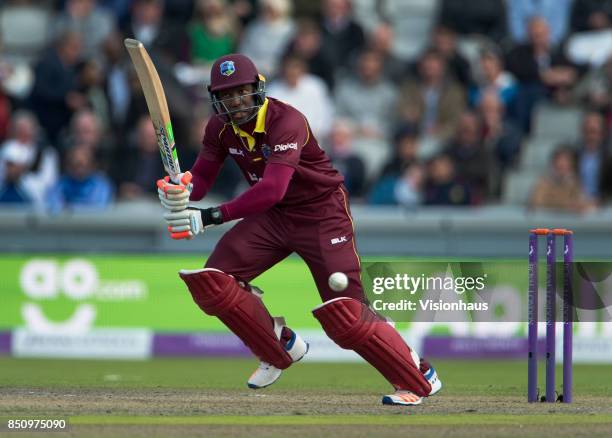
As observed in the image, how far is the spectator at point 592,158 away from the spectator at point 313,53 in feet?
9.98

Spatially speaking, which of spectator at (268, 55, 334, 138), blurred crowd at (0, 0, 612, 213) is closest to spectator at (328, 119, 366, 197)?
blurred crowd at (0, 0, 612, 213)

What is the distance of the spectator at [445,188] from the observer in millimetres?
13516

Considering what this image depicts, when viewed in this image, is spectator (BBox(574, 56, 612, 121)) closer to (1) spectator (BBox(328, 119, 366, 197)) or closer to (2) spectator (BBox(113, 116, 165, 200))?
(1) spectator (BBox(328, 119, 366, 197))

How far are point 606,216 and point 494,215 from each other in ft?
3.51

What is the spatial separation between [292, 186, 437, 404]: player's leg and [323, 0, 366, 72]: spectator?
746 cm

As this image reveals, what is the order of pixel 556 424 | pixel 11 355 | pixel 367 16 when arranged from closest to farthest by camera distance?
pixel 556 424 → pixel 11 355 → pixel 367 16

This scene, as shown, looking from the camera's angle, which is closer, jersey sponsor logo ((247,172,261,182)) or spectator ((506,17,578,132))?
jersey sponsor logo ((247,172,261,182))

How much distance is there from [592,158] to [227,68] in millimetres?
6664

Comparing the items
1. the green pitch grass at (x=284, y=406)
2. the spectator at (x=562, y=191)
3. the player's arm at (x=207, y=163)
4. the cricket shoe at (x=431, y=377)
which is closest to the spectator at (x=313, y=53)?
the spectator at (x=562, y=191)

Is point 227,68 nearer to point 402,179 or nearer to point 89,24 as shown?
point 402,179

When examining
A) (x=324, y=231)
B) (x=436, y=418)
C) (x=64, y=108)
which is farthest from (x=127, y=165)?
(x=436, y=418)

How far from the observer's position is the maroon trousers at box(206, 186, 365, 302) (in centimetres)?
809

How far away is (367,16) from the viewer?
16906 millimetres

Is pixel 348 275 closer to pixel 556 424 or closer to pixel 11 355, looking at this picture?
pixel 556 424
